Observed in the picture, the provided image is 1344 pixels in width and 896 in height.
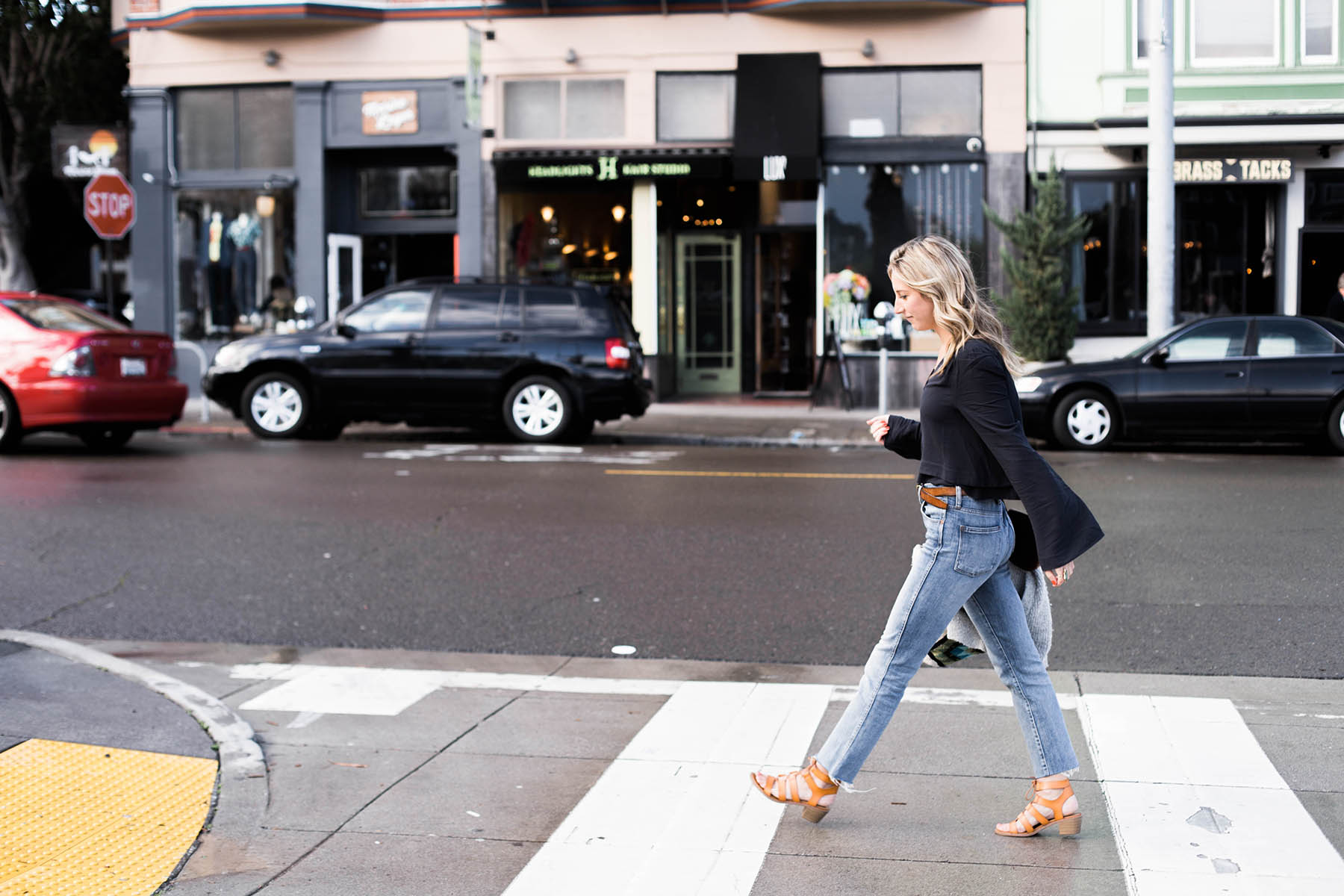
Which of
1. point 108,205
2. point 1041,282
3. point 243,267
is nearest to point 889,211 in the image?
point 1041,282

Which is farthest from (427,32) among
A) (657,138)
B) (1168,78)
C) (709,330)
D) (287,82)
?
(1168,78)

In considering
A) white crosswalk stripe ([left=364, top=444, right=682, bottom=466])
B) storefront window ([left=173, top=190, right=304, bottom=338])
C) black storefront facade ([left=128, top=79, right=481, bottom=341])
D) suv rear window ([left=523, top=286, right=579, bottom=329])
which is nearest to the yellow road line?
white crosswalk stripe ([left=364, top=444, right=682, bottom=466])

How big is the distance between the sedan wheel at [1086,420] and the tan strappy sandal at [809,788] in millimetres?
10860

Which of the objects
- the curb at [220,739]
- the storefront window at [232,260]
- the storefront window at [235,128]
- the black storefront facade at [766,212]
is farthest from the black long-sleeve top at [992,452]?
the storefront window at [235,128]

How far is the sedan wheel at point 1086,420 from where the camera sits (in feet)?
48.4

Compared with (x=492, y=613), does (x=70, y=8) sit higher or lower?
higher

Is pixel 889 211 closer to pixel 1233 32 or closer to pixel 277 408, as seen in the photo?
pixel 1233 32

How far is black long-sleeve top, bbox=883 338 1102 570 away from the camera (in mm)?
4172

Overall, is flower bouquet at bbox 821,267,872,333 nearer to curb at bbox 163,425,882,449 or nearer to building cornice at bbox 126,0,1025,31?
building cornice at bbox 126,0,1025,31

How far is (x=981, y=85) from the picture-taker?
67.4ft

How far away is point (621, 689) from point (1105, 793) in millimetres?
2217

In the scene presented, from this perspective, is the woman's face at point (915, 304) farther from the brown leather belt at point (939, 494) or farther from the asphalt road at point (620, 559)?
the asphalt road at point (620, 559)

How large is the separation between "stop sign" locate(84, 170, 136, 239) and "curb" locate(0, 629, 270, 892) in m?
13.1

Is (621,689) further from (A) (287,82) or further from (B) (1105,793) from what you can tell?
(A) (287,82)
